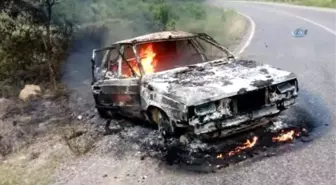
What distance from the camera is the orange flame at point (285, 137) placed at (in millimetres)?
5797

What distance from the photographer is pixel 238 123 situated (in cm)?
560

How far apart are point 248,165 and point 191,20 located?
1829 cm

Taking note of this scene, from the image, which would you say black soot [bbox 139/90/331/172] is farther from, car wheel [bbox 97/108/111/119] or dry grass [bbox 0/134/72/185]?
car wheel [bbox 97/108/111/119]

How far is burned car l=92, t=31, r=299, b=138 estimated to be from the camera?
5480 mm

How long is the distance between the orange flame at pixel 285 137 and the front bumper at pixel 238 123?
0.34m

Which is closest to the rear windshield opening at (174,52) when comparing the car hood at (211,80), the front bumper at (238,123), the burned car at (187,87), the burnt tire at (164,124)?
the burned car at (187,87)

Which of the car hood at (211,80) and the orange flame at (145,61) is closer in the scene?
the car hood at (211,80)

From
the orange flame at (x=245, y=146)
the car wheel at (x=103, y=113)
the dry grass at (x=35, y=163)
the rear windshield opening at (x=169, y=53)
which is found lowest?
the dry grass at (x=35, y=163)

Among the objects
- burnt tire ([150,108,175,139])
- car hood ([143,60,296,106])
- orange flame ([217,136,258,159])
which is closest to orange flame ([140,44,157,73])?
car hood ([143,60,296,106])

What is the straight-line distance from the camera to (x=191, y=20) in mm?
22812

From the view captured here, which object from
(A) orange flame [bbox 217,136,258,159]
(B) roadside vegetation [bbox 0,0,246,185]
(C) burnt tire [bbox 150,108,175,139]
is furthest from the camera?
(B) roadside vegetation [bbox 0,0,246,185]

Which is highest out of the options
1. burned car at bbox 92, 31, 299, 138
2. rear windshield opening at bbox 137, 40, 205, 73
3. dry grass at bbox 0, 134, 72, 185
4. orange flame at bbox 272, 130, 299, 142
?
rear windshield opening at bbox 137, 40, 205, 73

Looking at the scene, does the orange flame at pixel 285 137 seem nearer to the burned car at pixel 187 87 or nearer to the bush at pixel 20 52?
the burned car at pixel 187 87

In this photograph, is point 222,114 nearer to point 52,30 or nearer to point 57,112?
point 57,112
